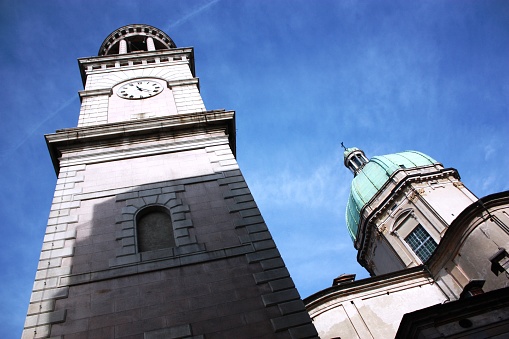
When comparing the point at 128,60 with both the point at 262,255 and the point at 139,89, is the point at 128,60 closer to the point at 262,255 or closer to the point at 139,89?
the point at 139,89

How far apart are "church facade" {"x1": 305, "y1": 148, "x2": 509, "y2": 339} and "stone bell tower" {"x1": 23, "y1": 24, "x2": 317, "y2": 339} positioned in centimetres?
718

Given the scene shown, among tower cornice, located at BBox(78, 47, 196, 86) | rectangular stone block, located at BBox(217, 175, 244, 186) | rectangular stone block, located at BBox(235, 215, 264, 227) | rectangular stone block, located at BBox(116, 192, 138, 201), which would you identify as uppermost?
tower cornice, located at BBox(78, 47, 196, 86)

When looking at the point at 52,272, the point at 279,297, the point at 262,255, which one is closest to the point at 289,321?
the point at 279,297

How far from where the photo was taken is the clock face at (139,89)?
17.1 metres

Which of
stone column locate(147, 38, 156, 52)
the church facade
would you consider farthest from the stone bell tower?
stone column locate(147, 38, 156, 52)

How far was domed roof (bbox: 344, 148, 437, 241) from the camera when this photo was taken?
31.2 metres

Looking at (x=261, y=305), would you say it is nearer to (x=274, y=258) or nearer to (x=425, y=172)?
(x=274, y=258)

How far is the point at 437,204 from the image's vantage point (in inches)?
1012

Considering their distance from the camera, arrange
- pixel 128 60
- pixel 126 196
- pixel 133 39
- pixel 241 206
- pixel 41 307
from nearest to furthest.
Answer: pixel 41 307
pixel 241 206
pixel 126 196
pixel 128 60
pixel 133 39

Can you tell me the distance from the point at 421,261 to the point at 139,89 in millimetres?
19358

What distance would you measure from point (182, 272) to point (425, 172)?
23453 millimetres

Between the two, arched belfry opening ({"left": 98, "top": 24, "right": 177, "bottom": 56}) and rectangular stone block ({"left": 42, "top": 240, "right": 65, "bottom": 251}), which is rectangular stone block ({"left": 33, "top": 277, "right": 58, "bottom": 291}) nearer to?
rectangular stone block ({"left": 42, "top": 240, "right": 65, "bottom": 251})

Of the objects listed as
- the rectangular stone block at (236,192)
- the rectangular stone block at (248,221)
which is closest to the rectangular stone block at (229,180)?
the rectangular stone block at (236,192)

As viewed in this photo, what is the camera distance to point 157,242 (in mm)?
10156
